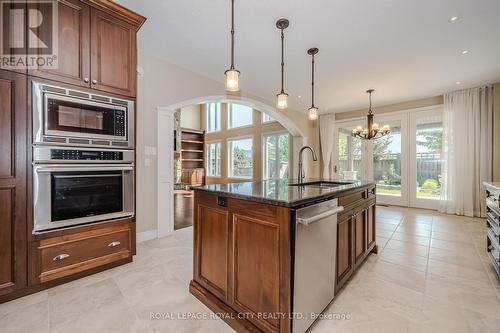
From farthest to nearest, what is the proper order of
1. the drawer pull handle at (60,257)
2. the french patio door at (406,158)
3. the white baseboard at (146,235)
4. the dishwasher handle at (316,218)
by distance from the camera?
the french patio door at (406,158), the white baseboard at (146,235), the drawer pull handle at (60,257), the dishwasher handle at (316,218)

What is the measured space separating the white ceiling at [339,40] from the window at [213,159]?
537 centimetres

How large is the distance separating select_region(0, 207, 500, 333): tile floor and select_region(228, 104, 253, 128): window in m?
6.27

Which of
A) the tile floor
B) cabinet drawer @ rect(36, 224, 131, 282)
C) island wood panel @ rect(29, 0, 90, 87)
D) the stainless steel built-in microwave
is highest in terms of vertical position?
island wood panel @ rect(29, 0, 90, 87)

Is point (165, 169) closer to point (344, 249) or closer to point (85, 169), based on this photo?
point (85, 169)

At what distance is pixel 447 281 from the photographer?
6.79 ft

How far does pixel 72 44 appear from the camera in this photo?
1944 mm

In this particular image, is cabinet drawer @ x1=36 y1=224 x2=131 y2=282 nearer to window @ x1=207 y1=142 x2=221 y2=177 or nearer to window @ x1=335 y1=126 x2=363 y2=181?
window @ x1=335 y1=126 x2=363 y2=181

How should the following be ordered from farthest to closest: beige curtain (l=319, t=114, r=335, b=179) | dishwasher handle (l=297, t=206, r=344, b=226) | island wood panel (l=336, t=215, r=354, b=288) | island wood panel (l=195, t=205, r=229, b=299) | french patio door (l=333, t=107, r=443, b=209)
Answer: beige curtain (l=319, t=114, r=335, b=179)
french patio door (l=333, t=107, r=443, b=209)
island wood panel (l=336, t=215, r=354, b=288)
island wood panel (l=195, t=205, r=229, b=299)
dishwasher handle (l=297, t=206, r=344, b=226)

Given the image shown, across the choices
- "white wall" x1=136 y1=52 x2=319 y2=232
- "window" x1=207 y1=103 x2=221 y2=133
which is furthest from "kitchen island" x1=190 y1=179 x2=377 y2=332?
"window" x1=207 y1=103 x2=221 y2=133

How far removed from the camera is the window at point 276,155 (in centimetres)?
739

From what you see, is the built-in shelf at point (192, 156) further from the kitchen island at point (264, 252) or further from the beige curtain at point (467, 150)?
the beige curtain at point (467, 150)

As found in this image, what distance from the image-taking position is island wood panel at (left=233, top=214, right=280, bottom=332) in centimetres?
130

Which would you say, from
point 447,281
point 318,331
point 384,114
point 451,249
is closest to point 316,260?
point 318,331

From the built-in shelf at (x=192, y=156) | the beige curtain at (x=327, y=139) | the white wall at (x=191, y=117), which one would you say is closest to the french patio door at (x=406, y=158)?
the beige curtain at (x=327, y=139)
